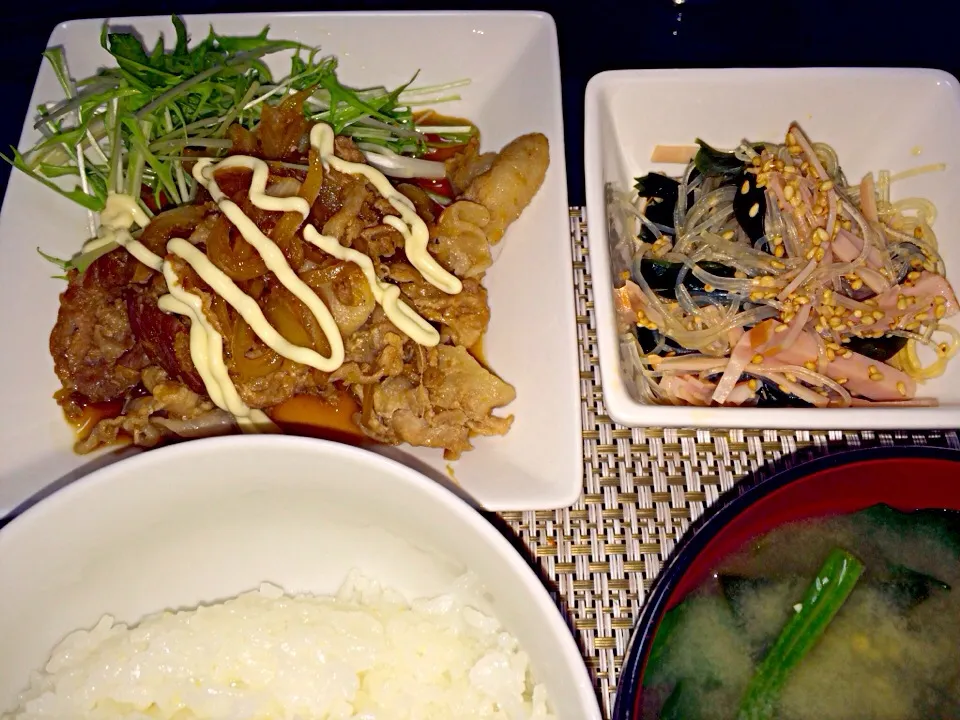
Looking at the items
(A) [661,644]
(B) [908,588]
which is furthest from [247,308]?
(B) [908,588]

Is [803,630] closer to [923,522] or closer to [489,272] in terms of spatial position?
[923,522]

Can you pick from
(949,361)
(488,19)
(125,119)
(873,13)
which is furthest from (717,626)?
(873,13)

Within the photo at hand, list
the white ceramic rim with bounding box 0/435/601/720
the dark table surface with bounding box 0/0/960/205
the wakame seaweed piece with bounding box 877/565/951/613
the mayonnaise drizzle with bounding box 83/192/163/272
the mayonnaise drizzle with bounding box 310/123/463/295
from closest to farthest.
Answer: the white ceramic rim with bounding box 0/435/601/720, the wakame seaweed piece with bounding box 877/565/951/613, the mayonnaise drizzle with bounding box 310/123/463/295, the mayonnaise drizzle with bounding box 83/192/163/272, the dark table surface with bounding box 0/0/960/205

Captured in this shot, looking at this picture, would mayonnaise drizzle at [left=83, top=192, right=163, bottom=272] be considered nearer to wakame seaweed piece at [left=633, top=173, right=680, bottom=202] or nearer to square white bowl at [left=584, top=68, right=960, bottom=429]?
square white bowl at [left=584, top=68, right=960, bottom=429]

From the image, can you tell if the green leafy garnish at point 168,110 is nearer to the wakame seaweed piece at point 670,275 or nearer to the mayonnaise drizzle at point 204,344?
the mayonnaise drizzle at point 204,344

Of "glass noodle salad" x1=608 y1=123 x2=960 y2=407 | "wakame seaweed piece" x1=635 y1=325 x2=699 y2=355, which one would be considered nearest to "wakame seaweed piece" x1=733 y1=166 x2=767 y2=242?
"glass noodle salad" x1=608 y1=123 x2=960 y2=407

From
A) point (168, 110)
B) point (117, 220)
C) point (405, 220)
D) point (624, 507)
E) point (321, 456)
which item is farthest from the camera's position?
point (168, 110)

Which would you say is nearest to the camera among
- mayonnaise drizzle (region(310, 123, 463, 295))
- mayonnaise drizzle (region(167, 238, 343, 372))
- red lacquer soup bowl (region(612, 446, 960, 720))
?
red lacquer soup bowl (region(612, 446, 960, 720))

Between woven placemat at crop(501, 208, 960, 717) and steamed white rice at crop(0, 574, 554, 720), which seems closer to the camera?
steamed white rice at crop(0, 574, 554, 720)
